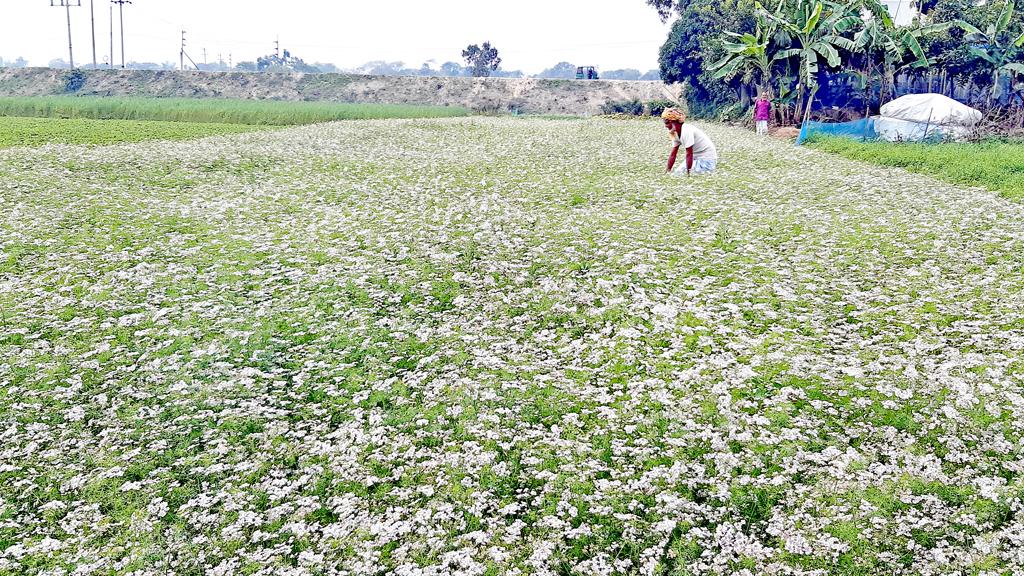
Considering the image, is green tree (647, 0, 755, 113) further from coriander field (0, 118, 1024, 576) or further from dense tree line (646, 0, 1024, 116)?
coriander field (0, 118, 1024, 576)

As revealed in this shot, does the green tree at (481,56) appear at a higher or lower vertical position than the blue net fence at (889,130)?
higher

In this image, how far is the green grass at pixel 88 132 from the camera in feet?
120

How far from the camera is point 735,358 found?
9336 mm

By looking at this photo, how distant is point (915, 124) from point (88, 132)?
48509 millimetres

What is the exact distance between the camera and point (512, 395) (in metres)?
8.48

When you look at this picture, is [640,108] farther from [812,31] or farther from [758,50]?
[758,50]

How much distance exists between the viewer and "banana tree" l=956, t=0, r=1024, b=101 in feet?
151

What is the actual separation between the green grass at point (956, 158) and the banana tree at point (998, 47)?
14.5 metres

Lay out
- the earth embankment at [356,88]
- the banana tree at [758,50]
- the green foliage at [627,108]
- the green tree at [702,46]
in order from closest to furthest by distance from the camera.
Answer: the banana tree at [758,50] < the green tree at [702,46] < the green foliage at [627,108] < the earth embankment at [356,88]

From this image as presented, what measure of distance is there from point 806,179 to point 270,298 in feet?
66.0

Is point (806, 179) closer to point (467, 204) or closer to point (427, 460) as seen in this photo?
point (467, 204)

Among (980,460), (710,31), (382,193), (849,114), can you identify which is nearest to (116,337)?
(980,460)

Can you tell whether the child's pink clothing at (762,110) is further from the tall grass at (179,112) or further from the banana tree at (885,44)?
the tall grass at (179,112)

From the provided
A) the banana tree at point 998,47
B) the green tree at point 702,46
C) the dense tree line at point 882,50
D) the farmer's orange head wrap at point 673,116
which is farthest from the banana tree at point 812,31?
the farmer's orange head wrap at point 673,116
